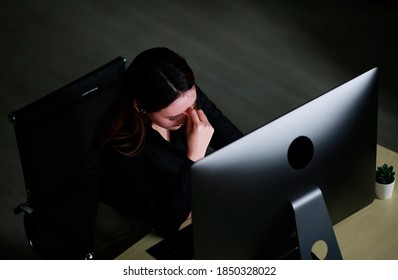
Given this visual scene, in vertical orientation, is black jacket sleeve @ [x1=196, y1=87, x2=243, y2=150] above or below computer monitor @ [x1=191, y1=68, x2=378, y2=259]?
below

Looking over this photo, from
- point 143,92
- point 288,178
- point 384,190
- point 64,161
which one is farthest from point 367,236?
point 64,161

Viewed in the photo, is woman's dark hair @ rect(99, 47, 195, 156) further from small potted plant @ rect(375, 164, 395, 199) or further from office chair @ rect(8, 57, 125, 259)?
small potted plant @ rect(375, 164, 395, 199)

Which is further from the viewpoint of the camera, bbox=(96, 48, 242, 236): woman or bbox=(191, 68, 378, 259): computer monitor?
bbox=(96, 48, 242, 236): woman

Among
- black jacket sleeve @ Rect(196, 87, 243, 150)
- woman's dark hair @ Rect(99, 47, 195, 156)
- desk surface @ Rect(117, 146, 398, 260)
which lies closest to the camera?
desk surface @ Rect(117, 146, 398, 260)

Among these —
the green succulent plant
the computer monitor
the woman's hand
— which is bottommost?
the green succulent plant

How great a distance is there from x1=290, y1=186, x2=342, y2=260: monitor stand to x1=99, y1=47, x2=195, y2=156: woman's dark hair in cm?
63

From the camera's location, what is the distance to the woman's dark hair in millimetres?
2732

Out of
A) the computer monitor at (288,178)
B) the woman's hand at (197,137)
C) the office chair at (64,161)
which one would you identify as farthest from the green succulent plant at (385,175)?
the office chair at (64,161)

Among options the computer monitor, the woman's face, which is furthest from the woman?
the computer monitor

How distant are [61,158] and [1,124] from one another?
5.77 ft

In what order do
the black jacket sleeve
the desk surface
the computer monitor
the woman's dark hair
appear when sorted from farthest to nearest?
the black jacket sleeve, the woman's dark hair, the desk surface, the computer monitor

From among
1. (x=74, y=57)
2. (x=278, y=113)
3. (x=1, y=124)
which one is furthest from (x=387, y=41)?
(x=1, y=124)

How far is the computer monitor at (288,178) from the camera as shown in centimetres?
214
